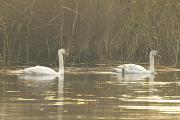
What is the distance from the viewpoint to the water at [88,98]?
41.9ft

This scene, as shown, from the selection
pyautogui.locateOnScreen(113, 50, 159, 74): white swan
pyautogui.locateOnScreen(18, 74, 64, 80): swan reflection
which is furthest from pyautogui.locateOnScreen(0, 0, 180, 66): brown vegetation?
pyautogui.locateOnScreen(18, 74, 64, 80): swan reflection

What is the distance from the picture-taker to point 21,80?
2098 centimetres

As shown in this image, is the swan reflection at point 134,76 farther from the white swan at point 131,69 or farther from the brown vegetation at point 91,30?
the brown vegetation at point 91,30

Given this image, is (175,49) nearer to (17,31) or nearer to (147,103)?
(17,31)

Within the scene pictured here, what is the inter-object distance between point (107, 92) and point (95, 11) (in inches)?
440

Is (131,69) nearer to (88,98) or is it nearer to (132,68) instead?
(132,68)

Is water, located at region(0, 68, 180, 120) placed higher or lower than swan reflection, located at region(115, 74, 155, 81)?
lower

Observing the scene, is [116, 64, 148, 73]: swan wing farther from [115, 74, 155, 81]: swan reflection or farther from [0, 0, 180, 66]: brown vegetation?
[0, 0, 180, 66]: brown vegetation

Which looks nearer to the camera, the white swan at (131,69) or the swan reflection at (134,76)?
the swan reflection at (134,76)

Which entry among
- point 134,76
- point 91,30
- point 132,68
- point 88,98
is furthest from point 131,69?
point 88,98

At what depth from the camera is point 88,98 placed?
15531 millimetres

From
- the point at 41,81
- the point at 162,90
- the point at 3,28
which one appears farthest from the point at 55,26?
the point at 162,90

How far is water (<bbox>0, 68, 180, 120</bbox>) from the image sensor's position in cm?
A: 1277

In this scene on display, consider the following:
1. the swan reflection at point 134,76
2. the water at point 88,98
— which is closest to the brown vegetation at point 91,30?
the swan reflection at point 134,76
